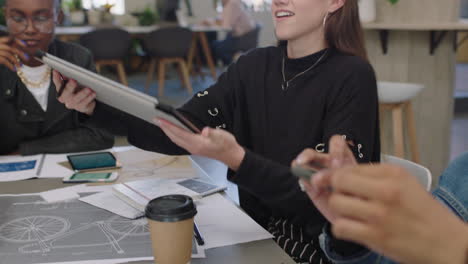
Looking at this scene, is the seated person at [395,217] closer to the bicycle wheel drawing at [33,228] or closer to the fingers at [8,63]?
the bicycle wheel drawing at [33,228]

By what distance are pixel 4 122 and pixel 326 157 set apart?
5.05 ft

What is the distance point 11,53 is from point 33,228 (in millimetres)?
876

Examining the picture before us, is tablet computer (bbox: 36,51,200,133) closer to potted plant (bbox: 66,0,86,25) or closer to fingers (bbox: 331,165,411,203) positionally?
fingers (bbox: 331,165,411,203)

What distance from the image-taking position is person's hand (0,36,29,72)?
1822 millimetres

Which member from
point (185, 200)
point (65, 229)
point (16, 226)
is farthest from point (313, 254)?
point (16, 226)

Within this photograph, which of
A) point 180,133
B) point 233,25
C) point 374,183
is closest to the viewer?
point 374,183

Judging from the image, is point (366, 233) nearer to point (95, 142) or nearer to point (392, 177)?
point (392, 177)

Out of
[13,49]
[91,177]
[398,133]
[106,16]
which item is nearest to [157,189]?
[91,177]

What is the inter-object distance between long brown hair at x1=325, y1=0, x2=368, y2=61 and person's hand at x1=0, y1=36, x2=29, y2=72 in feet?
3.54

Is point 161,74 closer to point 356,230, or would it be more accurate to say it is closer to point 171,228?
point 171,228

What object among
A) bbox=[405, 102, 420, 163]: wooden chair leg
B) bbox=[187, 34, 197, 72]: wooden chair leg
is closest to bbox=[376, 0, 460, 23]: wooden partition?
bbox=[405, 102, 420, 163]: wooden chair leg

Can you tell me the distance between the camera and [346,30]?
1563 mm

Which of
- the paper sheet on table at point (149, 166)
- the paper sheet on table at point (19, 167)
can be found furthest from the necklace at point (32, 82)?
the paper sheet on table at point (149, 166)

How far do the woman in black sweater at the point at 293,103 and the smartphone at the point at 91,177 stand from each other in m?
0.13
